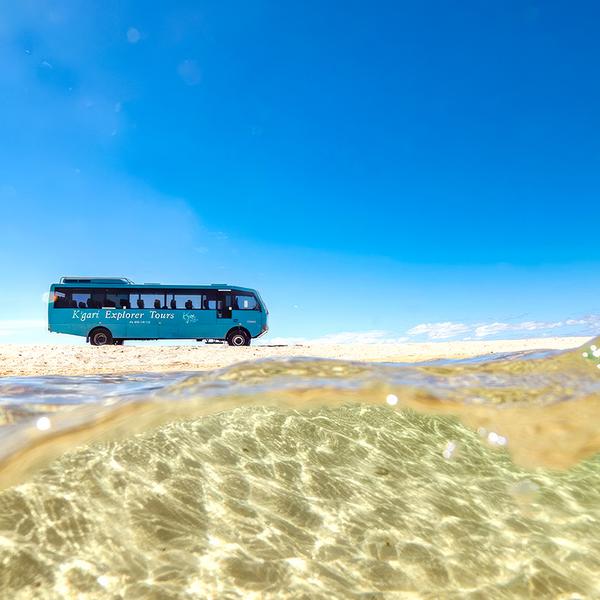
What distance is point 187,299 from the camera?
21.8 m

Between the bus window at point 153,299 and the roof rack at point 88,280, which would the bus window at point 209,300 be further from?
the roof rack at point 88,280

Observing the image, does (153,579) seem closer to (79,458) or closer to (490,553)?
(79,458)

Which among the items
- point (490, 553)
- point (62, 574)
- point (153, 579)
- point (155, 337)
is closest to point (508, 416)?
point (490, 553)

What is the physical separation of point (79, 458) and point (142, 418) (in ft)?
1.96

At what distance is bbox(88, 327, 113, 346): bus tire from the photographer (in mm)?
21141

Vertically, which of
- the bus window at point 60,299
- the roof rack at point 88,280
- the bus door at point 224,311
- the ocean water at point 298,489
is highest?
the roof rack at point 88,280

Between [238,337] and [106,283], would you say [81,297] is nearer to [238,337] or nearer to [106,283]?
[106,283]

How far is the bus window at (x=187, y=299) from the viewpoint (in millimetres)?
21609

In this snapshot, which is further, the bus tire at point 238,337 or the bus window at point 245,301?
the bus window at point 245,301

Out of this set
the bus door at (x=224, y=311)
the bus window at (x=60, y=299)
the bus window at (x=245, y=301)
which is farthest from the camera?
the bus window at (x=245, y=301)

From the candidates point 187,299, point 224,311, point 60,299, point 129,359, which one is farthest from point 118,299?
point 129,359

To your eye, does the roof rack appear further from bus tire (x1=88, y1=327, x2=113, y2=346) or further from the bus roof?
bus tire (x1=88, y1=327, x2=113, y2=346)

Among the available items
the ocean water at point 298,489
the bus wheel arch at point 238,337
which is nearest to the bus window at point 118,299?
the bus wheel arch at point 238,337

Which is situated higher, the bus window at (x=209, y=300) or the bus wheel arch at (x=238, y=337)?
the bus window at (x=209, y=300)
